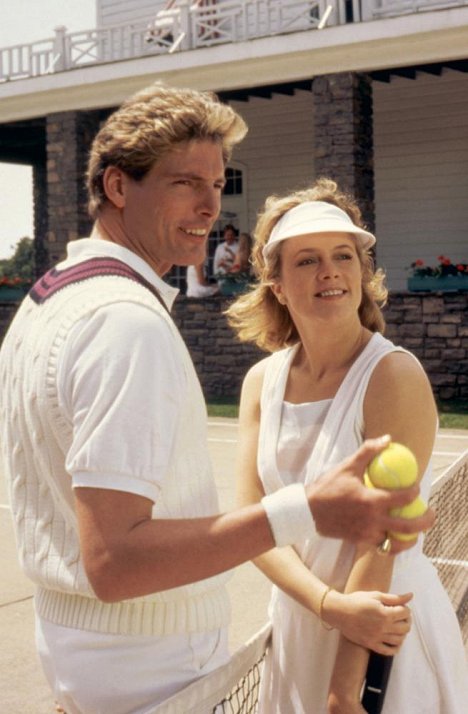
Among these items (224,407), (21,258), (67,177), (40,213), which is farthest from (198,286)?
(21,258)

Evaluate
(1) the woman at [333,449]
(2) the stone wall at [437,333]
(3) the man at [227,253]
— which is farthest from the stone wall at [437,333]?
(1) the woman at [333,449]

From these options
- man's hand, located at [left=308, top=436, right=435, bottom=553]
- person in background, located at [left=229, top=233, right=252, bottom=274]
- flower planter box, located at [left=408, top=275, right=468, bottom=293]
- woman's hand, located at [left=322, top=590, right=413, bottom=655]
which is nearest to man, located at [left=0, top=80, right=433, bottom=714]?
man's hand, located at [left=308, top=436, right=435, bottom=553]

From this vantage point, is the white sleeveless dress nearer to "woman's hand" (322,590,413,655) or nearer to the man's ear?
"woman's hand" (322,590,413,655)

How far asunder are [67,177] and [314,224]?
1594cm

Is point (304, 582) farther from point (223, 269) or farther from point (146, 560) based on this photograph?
point (223, 269)

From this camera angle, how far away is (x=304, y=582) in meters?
2.61

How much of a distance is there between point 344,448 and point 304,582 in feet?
1.21

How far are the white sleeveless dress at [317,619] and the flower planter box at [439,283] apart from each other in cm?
1281

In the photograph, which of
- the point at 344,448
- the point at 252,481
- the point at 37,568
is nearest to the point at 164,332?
the point at 37,568

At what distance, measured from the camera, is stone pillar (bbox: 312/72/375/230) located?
50.9 ft

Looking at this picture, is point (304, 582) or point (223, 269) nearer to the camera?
point (304, 582)

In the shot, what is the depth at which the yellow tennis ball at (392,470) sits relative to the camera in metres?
1.67

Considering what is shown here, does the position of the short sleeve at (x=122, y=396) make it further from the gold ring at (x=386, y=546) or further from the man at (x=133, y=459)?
the gold ring at (x=386, y=546)

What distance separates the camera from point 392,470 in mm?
1684
